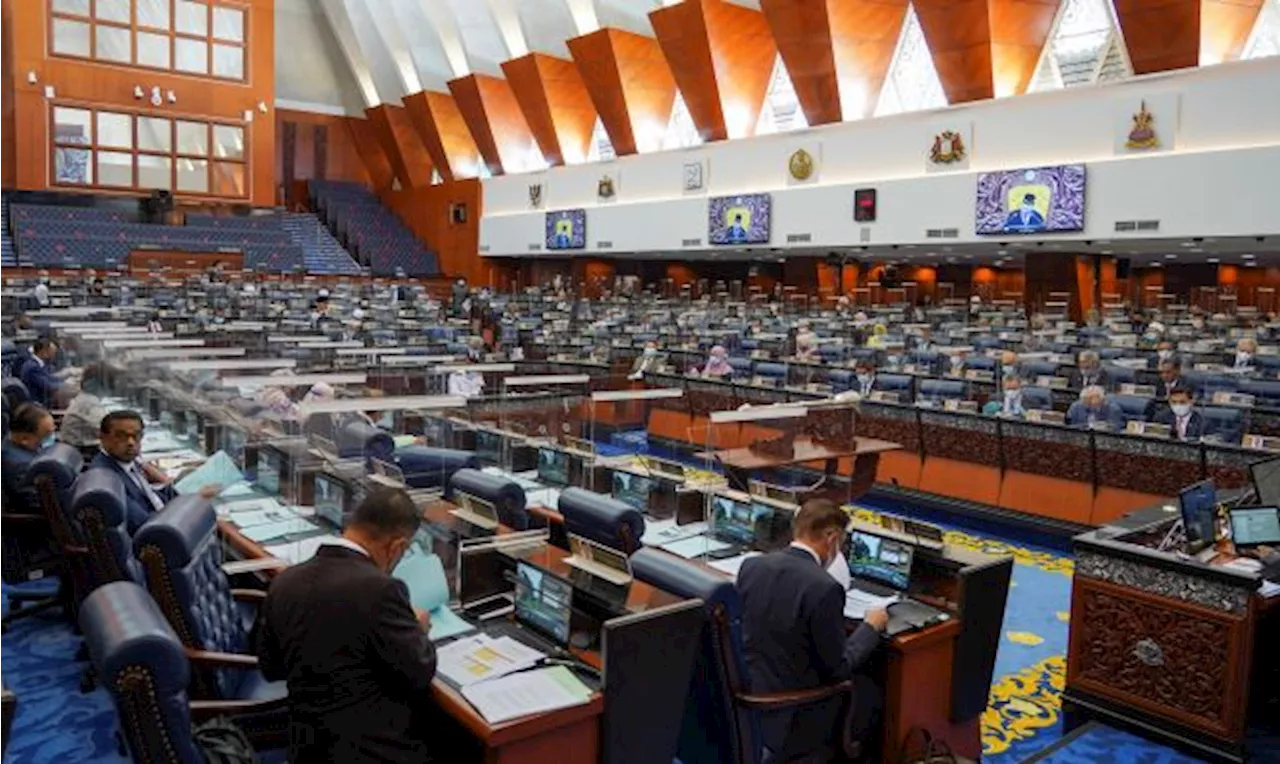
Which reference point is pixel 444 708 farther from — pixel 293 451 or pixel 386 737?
pixel 293 451

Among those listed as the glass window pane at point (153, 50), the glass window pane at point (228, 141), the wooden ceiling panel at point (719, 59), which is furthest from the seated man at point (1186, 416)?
the glass window pane at point (153, 50)

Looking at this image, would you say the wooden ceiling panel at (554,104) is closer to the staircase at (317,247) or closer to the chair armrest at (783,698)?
the staircase at (317,247)

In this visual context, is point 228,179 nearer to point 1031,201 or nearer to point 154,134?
point 154,134

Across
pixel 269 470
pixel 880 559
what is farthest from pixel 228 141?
pixel 880 559

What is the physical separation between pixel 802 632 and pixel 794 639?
40 millimetres

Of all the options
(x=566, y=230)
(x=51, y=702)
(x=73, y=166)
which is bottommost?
(x=51, y=702)

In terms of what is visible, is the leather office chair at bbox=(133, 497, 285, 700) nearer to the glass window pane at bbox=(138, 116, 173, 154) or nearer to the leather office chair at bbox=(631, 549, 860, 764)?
the leather office chair at bbox=(631, 549, 860, 764)

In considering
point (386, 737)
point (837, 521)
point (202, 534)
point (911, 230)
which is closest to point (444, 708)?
point (386, 737)

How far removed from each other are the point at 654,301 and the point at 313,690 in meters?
24.7

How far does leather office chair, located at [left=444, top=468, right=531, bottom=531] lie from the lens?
16.0ft

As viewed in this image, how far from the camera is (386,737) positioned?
2959 millimetres

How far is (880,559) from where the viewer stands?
463 cm

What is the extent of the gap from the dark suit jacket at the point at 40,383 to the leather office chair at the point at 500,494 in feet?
19.8

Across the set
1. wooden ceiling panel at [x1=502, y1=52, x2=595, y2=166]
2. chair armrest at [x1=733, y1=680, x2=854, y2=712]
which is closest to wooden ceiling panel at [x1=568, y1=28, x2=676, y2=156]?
wooden ceiling panel at [x1=502, y1=52, x2=595, y2=166]
